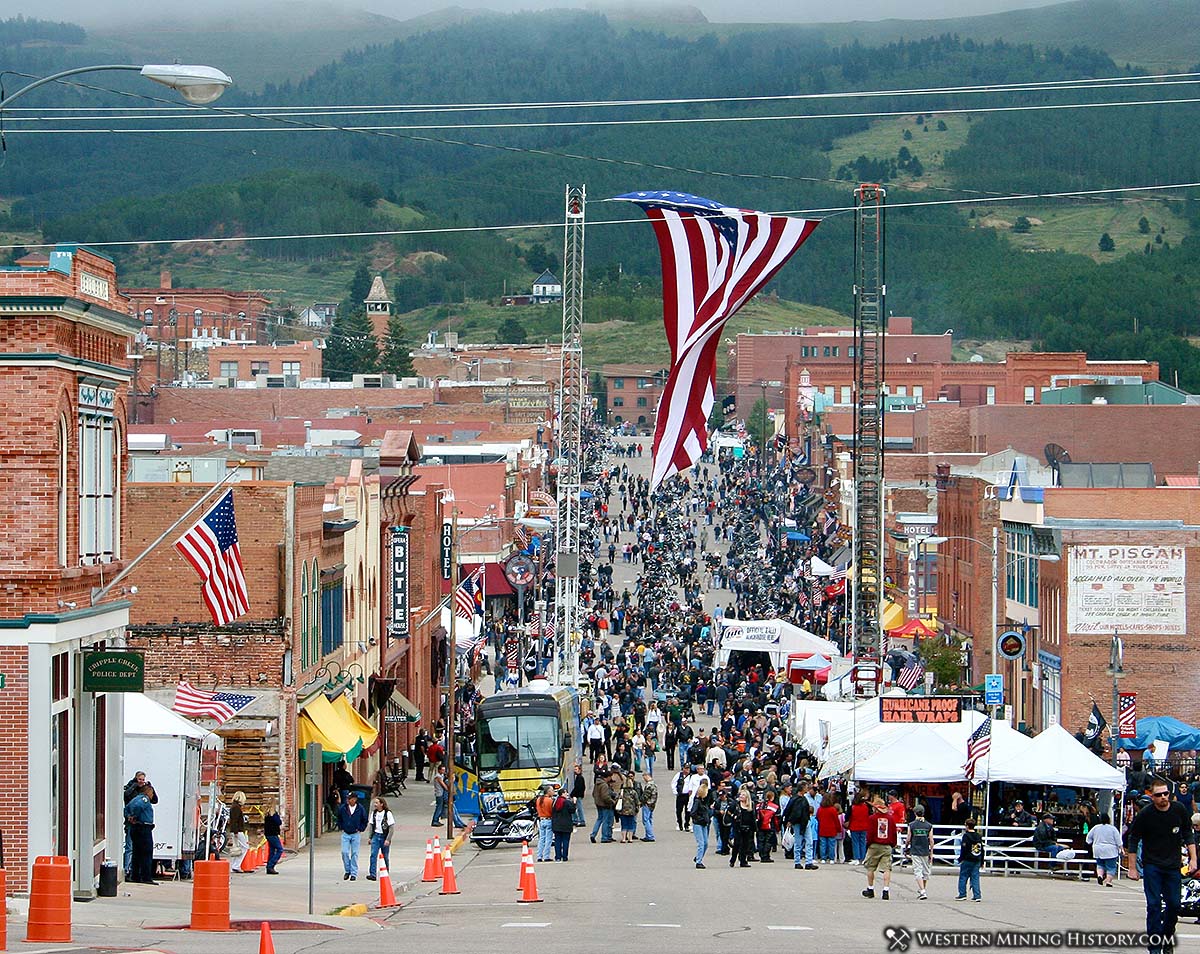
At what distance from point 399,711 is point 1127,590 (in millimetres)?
19282

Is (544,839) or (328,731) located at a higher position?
(328,731)

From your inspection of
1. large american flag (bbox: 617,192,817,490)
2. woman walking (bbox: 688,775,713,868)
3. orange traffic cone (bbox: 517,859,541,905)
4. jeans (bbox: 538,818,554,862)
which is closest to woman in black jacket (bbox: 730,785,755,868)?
woman walking (bbox: 688,775,713,868)

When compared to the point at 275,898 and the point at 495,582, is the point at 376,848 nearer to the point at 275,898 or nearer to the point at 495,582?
Result: the point at 275,898

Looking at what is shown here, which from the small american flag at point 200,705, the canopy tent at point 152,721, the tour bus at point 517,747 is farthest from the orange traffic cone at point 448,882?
the tour bus at point 517,747

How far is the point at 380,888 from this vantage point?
24.8 metres

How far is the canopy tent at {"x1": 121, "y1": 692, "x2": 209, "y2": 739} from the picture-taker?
27344mm

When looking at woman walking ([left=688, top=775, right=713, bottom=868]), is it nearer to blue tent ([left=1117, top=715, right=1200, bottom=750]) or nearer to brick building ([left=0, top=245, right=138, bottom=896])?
brick building ([left=0, top=245, right=138, bottom=896])

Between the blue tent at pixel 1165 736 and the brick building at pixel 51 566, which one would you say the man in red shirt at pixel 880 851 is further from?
the blue tent at pixel 1165 736

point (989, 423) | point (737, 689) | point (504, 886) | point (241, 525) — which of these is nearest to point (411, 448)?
point (737, 689)

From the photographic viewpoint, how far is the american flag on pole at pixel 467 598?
53666 mm

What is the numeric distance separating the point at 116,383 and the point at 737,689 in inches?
1403

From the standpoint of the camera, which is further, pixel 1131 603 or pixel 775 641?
pixel 775 641

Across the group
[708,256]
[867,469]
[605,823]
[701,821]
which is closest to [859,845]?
[701,821]

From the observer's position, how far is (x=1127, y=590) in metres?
52.1
